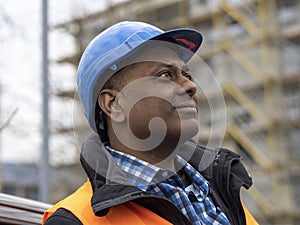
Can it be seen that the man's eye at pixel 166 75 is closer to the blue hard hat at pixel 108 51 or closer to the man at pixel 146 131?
the man at pixel 146 131

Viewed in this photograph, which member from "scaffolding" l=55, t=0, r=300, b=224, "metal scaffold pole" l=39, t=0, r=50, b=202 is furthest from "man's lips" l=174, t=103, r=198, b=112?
"scaffolding" l=55, t=0, r=300, b=224

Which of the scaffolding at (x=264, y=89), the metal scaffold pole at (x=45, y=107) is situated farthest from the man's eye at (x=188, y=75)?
the scaffolding at (x=264, y=89)

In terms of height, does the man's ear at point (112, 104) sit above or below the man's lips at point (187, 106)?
below

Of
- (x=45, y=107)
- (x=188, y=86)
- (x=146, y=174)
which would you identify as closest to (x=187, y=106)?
(x=188, y=86)

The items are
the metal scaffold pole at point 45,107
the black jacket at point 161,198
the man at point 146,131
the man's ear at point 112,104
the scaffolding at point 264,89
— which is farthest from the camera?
the scaffolding at point 264,89

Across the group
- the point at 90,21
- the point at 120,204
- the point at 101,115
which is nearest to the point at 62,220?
the point at 120,204

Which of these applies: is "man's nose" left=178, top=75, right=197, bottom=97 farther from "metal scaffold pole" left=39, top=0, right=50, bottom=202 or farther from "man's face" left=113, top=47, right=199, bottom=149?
"metal scaffold pole" left=39, top=0, right=50, bottom=202

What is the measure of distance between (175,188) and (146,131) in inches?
7.4

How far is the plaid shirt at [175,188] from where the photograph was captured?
1892mm

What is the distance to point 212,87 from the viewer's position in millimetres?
2260

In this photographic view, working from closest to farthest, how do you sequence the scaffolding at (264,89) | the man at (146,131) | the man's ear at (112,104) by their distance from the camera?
the man at (146,131)
the man's ear at (112,104)
the scaffolding at (264,89)

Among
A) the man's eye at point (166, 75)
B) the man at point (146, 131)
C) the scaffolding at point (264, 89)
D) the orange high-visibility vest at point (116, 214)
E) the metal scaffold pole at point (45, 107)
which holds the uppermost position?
the man's eye at point (166, 75)

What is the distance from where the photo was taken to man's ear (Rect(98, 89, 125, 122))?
1984 millimetres

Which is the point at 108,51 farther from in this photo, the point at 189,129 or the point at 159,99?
the point at 189,129
